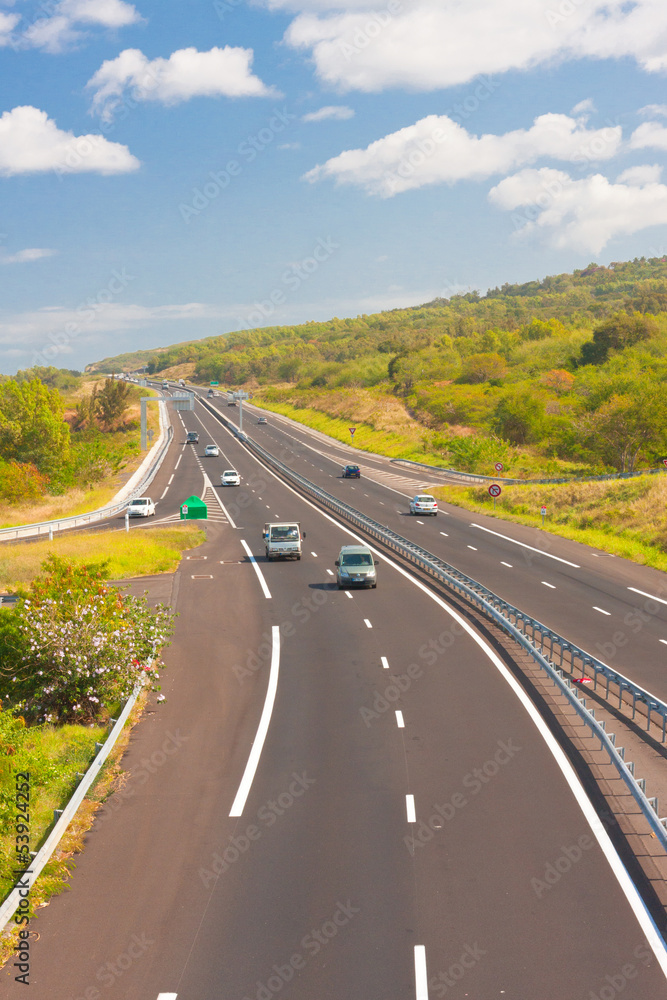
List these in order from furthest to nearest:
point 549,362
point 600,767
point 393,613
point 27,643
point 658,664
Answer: point 549,362 → point 393,613 → point 658,664 → point 27,643 → point 600,767

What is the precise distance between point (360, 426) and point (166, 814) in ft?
364

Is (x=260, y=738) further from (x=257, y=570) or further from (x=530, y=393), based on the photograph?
(x=530, y=393)

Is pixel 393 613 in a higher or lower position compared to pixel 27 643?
lower

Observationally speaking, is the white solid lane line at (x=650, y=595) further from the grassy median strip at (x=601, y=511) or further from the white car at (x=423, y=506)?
the white car at (x=423, y=506)

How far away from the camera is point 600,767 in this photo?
14.9 meters

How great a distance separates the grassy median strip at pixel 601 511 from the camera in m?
44.0

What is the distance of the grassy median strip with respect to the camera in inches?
1732

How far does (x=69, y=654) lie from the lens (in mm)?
18203

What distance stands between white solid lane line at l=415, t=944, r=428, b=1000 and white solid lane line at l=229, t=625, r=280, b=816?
458 cm

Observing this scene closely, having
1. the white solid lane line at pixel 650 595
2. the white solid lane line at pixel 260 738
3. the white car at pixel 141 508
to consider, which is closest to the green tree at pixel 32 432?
the white car at pixel 141 508

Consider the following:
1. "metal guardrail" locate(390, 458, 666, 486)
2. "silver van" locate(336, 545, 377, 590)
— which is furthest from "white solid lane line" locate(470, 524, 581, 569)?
"metal guardrail" locate(390, 458, 666, 486)

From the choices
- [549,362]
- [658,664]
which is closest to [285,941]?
[658,664]

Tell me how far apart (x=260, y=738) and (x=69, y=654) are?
4.68 metres

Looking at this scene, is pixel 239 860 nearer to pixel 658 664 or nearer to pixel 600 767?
pixel 600 767
